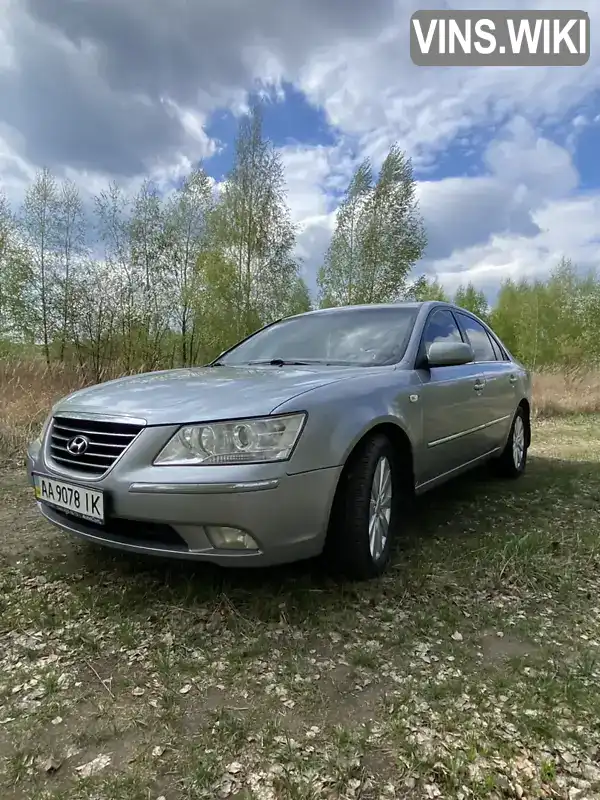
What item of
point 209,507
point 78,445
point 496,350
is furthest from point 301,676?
point 496,350

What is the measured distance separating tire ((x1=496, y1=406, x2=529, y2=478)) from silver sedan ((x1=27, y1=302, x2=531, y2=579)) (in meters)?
1.62

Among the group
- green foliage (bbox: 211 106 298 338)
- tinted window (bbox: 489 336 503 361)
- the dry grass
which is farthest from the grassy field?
green foliage (bbox: 211 106 298 338)

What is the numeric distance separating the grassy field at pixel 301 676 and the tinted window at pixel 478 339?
5.08ft

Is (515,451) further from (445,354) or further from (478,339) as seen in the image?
(445,354)

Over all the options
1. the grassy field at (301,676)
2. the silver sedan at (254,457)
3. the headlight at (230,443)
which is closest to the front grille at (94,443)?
the silver sedan at (254,457)

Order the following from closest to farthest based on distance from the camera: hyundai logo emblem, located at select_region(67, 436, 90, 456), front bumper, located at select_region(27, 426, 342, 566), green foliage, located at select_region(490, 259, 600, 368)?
front bumper, located at select_region(27, 426, 342, 566)
hyundai logo emblem, located at select_region(67, 436, 90, 456)
green foliage, located at select_region(490, 259, 600, 368)

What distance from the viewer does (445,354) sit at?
2779mm

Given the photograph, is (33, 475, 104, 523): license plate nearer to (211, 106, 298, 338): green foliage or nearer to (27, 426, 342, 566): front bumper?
(27, 426, 342, 566): front bumper

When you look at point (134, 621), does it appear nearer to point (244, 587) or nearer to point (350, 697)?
point (244, 587)

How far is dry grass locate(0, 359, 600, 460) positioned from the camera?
4871mm

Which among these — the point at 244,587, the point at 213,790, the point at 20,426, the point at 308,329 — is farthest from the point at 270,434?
the point at 20,426

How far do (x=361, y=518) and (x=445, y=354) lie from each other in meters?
1.15

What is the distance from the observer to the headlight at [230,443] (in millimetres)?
1824

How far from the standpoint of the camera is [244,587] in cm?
214
